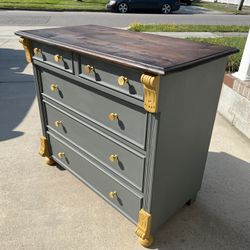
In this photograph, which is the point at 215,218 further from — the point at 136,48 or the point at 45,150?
the point at 45,150

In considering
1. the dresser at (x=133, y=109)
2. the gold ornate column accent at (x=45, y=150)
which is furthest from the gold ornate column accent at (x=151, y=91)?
the gold ornate column accent at (x=45, y=150)

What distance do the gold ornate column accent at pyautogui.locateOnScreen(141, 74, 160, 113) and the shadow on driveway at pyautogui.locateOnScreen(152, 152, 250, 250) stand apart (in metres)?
1.25

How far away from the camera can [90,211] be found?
248 centimetres

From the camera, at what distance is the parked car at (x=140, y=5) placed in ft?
47.5

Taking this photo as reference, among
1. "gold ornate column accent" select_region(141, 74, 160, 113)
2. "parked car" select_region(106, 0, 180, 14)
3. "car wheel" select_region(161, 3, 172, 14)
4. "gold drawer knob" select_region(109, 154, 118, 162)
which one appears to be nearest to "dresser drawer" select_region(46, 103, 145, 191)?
"gold drawer knob" select_region(109, 154, 118, 162)

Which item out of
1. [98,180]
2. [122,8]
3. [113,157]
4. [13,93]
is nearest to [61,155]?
[98,180]

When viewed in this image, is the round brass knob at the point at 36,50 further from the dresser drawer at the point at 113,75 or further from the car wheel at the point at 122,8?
the car wheel at the point at 122,8

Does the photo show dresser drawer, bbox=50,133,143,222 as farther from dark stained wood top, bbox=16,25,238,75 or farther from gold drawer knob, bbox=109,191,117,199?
dark stained wood top, bbox=16,25,238,75

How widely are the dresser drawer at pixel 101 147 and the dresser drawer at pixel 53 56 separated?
1.45 ft

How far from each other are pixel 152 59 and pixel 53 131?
1530mm

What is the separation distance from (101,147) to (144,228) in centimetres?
71

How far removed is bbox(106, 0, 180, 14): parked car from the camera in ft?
47.5

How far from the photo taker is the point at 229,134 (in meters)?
3.76

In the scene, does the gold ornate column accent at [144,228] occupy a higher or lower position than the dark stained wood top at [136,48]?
lower
